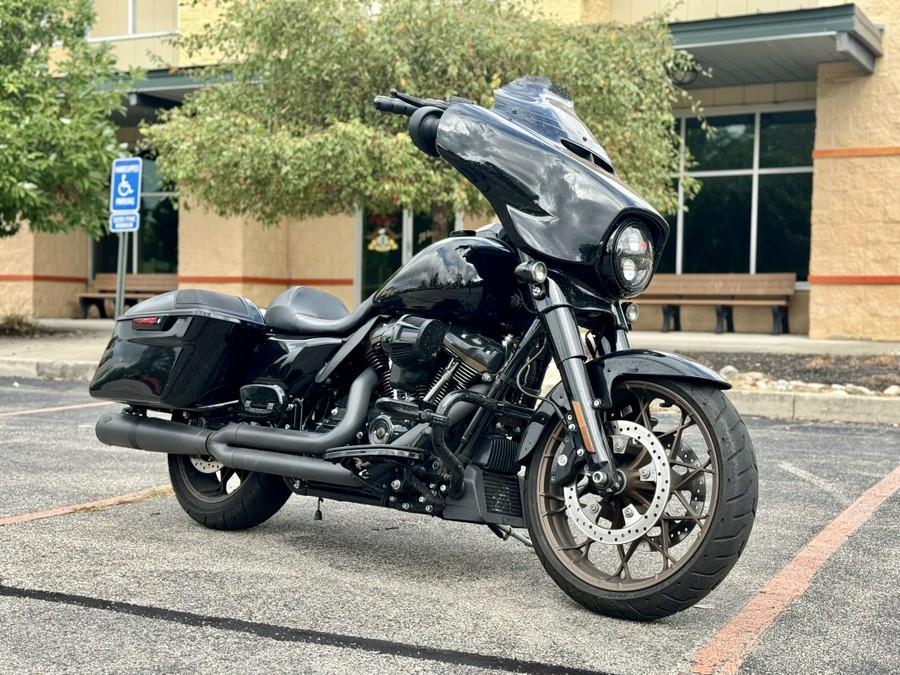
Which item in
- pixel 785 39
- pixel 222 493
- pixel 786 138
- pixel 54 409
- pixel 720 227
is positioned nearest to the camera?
pixel 222 493

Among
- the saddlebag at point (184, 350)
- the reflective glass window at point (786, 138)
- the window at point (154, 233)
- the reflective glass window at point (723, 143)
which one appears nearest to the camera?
the saddlebag at point (184, 350)

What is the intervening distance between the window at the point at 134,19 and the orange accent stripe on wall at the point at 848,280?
43.5ft

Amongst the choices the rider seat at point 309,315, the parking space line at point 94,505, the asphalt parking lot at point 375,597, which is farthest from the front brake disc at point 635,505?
the parking space line at point 94,505

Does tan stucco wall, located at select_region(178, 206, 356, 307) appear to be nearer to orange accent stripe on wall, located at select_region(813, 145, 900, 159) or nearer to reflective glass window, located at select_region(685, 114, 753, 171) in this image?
reflective glass window, located at select_region(685, 114, 753, 171)

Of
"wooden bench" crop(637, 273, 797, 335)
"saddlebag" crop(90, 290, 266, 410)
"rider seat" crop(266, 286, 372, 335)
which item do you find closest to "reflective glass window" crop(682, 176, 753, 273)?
"wooden bench" crop(637, 273, 797, 335)

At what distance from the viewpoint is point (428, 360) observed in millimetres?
4211

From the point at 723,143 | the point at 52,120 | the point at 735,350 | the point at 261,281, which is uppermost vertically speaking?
the point at 723,143

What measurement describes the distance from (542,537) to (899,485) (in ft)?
11.2

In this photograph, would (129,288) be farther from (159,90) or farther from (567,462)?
(567,462)

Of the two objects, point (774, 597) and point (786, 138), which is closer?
point (774, 597)

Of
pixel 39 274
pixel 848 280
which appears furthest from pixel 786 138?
pixel 39 274

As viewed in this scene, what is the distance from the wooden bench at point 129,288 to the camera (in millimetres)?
23906

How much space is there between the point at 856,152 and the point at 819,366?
6.02 metres

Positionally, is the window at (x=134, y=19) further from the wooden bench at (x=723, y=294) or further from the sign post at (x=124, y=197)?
the wooden bench at (x=723, y=294)
